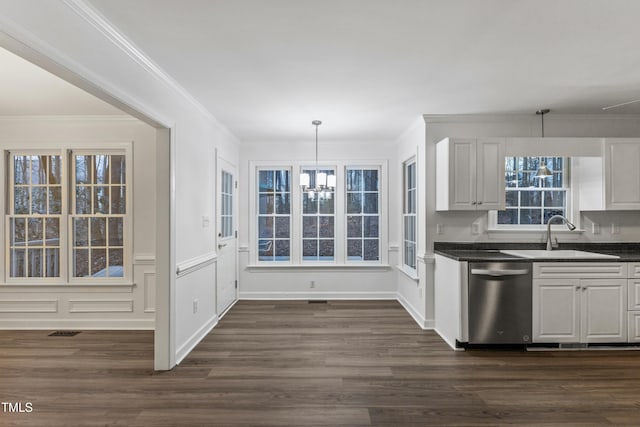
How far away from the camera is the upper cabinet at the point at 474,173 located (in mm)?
4004

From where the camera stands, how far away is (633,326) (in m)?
3.63

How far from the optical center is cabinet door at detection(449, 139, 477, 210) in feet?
13.1

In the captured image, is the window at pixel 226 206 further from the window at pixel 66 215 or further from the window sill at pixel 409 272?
the window sill at pixel 409 272

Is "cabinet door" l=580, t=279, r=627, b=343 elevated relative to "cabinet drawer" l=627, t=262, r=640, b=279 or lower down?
lower down

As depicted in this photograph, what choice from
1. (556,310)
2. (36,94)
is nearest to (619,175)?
(556,310)

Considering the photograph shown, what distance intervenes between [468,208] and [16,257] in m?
5.35

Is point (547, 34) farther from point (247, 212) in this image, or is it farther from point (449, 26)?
point (247, 212)

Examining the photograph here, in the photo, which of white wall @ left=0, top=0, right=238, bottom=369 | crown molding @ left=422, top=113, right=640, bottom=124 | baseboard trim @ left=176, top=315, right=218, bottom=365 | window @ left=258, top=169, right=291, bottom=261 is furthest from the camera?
window @ left=258, top=169, right=291, bottom=261

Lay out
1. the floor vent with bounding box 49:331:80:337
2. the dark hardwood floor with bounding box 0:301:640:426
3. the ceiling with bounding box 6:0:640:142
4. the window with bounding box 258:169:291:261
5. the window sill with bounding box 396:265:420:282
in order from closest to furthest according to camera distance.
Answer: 1. the ceiling with bounding box 6:0:640:142
2. the dark hardwood floor with bounding box 0:301:640:426
3. the floor vent with bounding box 49:331:80:337
4. the window sill with bounding box 396:265:420:282
5. the window with bounding box 258:169:291:261

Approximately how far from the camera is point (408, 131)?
5109 mm

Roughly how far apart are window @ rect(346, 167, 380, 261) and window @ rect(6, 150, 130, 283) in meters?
3.27

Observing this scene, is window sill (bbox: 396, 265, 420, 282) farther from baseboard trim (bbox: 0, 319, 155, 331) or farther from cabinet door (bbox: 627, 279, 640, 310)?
baseboard trim (bbox: 0, 319, 155, 331)

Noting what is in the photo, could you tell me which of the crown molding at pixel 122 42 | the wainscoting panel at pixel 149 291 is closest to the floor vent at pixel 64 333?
the wainscoting panel at pixel 149 291

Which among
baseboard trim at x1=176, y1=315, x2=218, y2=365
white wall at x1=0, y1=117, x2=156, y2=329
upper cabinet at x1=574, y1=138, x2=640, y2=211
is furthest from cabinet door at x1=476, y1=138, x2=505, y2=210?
white wall at x1=0, y1=117, x2=156, y2=329
